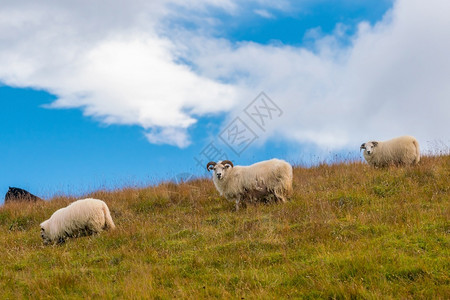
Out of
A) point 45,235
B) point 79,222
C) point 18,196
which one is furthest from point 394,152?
point 18,196

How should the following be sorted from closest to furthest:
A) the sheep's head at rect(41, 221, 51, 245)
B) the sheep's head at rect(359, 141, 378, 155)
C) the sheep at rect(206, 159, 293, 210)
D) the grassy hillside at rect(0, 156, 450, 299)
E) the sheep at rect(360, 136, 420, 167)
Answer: the grassy hillside at rect(0, 156, 450, 299)
the sheep's head at rect(41, 221, 51, 245)
the sheep at rect(206, 159, 293, 210)
the sheep at rect(360, 136, 420, 167)
the sheep's head at rect(359, 141, 378, 155)

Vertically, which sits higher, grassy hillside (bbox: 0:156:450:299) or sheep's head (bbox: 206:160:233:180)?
sheep's head (bbox: 206:160:233:180)

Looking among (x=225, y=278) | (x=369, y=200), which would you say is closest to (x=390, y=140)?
(x=369, y=200)

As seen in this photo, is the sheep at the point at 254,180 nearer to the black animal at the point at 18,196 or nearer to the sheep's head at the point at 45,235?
the sheep's head at the point at 45,235

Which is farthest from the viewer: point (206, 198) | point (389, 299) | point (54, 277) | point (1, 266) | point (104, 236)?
point (206, 198)

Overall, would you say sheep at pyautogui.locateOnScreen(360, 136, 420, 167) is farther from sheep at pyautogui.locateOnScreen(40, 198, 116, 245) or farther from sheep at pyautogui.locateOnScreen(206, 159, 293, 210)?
sheep at pyautogui.locateOnScreen(40, 198, 116, 245)

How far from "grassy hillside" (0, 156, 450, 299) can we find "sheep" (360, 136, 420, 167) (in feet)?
6.05

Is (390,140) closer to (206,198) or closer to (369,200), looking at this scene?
(369,200)

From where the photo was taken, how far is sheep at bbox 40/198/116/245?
13.0 metres

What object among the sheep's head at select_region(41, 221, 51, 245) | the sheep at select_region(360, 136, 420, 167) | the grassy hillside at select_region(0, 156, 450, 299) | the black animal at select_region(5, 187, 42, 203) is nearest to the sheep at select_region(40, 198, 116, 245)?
the sheep's head at select_region(41, 221, 51, 245)

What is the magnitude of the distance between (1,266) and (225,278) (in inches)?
251

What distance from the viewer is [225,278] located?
312 inches

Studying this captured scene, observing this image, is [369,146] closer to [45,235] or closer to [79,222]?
[79,222]

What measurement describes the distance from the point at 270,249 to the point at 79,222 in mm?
6525
